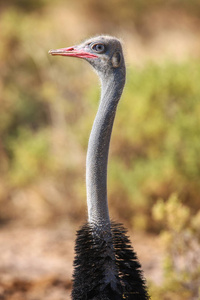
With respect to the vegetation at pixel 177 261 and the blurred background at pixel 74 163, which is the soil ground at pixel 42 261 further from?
the vegetation at pixel 177 261

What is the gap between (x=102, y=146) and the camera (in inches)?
101

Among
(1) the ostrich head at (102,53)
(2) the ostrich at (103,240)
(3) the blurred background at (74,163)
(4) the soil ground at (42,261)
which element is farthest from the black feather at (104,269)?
(4) the soil ground at (42,261)

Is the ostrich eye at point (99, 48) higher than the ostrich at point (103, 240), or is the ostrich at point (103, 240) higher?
the ostrich eye at point (99, 48)

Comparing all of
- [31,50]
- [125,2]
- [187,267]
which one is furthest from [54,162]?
[125,2]

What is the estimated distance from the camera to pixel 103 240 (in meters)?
2.61

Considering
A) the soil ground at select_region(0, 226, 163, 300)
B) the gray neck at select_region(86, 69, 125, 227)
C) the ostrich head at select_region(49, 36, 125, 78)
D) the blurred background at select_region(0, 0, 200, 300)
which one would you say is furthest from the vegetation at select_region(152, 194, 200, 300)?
the ostrich head at select_region(49, 36, 125, 78)

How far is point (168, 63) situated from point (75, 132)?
6.46 feet

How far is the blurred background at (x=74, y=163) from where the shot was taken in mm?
4934

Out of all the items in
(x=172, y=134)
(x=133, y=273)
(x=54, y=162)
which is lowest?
(x=133, y=273)

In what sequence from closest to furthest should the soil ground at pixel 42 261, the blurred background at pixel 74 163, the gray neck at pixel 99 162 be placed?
1. the gray neck at pixel 99 162
2. the soil ground at pixel 42 261
3. the blurred background at pixel 74 163

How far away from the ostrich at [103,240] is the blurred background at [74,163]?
47.2 inches

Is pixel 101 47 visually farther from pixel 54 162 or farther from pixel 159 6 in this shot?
pixel 159 6

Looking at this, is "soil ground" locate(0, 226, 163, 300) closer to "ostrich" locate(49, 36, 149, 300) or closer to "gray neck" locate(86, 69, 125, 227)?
"ostrich" locate(49, 36, 149, 300)

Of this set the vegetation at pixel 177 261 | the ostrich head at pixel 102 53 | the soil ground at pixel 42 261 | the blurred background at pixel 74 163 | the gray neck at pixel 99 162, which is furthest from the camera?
the blurred background at pixel 74 163
